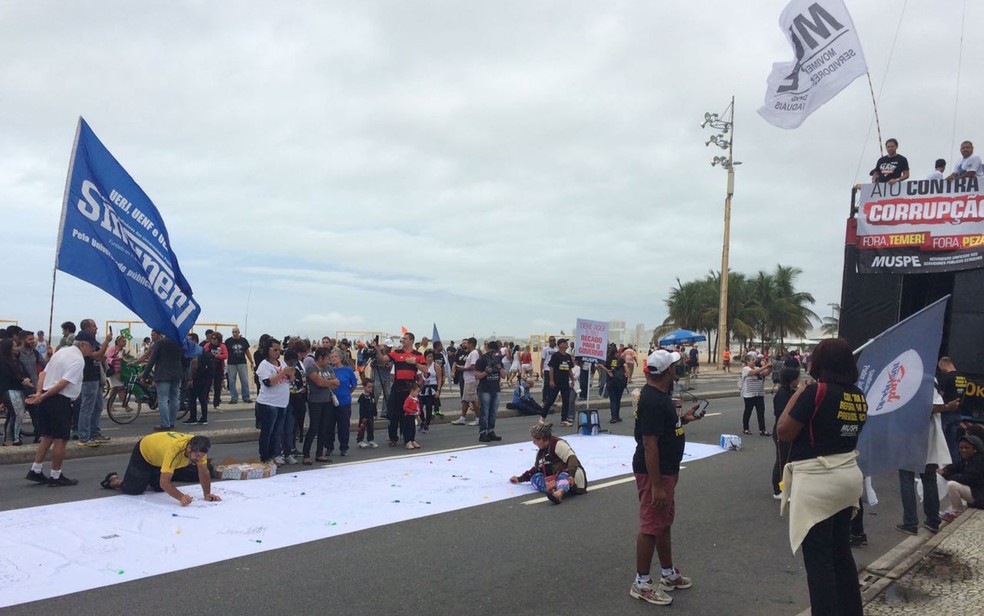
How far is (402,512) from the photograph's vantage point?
788 cm

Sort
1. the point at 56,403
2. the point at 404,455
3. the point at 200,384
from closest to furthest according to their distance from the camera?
the point at 56,403, the point at 404,455, the point at 200,384

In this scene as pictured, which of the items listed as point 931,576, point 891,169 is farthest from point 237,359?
point 931,576

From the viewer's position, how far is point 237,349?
17500mm

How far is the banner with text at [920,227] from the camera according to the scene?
29.5 feet

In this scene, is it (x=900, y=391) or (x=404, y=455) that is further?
(x=404, y=455)

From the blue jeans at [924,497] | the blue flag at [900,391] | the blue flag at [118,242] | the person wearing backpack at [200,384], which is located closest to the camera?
the blue flag at [900,391]

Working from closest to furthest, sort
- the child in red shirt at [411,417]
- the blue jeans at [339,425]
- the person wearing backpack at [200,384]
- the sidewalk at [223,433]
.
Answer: the sidewalk at [223,433], the blue jeans at [339,425], the child in red shirt at [411,417], the person wearing backpack at [200,384]

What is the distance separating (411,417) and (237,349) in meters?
Result: 7.02

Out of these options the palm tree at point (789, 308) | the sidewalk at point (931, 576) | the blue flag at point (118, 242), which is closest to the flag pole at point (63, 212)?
the blue flag at point (118, 242)

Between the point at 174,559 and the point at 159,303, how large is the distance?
19.5 feet

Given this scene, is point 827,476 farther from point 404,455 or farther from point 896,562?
point 404,455

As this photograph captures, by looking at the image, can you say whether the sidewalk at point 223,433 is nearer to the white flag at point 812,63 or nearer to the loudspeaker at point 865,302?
the loudspeaker at point 865,302

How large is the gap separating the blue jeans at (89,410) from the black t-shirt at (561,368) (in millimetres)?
9072

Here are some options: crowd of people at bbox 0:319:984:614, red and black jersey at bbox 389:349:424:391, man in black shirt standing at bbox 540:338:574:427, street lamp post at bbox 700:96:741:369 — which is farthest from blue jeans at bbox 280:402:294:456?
street lamp post at bbox 700:96:741:369
